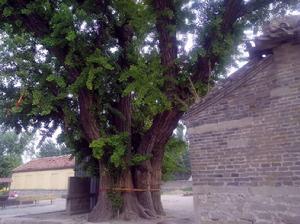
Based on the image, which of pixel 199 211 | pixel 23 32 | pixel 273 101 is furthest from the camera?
pixel 23 32

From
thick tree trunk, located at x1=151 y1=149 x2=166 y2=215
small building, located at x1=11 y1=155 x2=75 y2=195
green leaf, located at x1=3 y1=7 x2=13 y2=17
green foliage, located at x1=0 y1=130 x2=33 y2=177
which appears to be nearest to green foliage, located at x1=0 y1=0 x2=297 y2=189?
green leaf, located at x1=3 y1=7 x2=13 y2=17

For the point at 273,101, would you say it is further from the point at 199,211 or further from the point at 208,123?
the point at 199,211

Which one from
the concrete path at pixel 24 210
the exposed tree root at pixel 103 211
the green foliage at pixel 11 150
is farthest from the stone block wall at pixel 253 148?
the green foliage at pixel 11 150

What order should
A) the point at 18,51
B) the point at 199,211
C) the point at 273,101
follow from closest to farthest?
the point at 273,101
the point at 199,211
the point at 18,51

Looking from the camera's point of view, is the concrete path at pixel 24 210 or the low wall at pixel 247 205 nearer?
the low wall at pixel 247 205

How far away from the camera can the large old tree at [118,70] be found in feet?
40.3

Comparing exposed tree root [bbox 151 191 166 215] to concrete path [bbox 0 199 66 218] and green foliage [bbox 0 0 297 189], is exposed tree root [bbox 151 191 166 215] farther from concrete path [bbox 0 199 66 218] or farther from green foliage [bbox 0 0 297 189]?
concrete path [bbox 0 199 66 218]

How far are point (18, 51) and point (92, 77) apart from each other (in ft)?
16.4

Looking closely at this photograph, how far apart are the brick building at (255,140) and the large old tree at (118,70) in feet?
9.98

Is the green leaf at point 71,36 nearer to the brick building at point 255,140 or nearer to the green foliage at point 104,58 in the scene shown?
the green foliage at point 104,58

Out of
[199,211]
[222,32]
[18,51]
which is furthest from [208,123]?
[18,51]

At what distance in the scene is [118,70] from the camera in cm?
1393

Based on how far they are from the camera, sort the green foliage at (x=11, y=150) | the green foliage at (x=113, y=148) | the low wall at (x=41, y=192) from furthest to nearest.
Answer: the green foliage at (x=11, y=150) → the low wall at (x=41, y=192) → the green foliage at (x=113, y=148)

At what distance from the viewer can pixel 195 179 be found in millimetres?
9195
